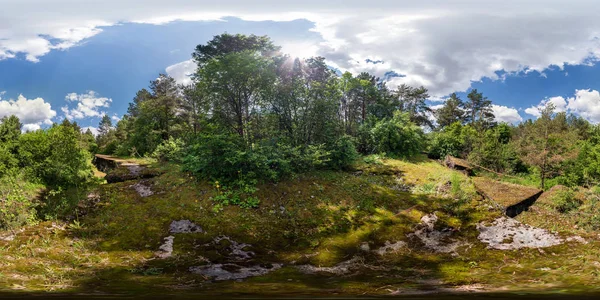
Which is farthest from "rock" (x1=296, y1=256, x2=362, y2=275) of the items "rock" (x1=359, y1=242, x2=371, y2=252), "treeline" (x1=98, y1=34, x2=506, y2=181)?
"treeline" (x1=98, y1=34, x2=506, y2=181)

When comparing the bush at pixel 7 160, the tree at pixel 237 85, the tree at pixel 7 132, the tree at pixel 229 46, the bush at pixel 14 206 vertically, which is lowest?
the bush at pixel 14 206

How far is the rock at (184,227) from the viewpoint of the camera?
1180cm

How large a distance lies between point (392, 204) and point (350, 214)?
235 centimetres

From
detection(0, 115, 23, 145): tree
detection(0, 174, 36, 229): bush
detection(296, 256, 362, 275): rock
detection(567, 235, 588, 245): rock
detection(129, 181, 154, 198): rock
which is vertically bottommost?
detection(296, 256, 362, 275): rock

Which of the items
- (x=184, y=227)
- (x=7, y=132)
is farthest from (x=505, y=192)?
(x=7, y=132)

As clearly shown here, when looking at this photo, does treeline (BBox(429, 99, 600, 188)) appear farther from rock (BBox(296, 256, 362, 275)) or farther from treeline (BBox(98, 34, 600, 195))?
rock (BBox(296, 256, 362, 275))

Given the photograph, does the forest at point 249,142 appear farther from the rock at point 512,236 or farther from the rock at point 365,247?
the rock at point 512,236

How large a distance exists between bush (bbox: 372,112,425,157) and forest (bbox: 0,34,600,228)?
3.7 inches

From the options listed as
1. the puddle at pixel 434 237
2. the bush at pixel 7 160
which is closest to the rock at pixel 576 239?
the puddle at pixel 434 237

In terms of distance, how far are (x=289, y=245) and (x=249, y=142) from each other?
8065 mm

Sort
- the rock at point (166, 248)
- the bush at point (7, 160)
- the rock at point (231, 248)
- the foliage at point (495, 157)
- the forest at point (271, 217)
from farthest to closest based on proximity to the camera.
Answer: the foliage at point (495, 157) → the bush at point (7, 160) → the rock at point (231, 248) → the rock at point (166, 248) → the forest at point (271, 217)

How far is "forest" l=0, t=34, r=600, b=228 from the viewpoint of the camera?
1391 cm

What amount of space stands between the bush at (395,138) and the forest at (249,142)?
94mm

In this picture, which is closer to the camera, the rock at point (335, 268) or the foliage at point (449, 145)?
the rock at point (335, 268)
